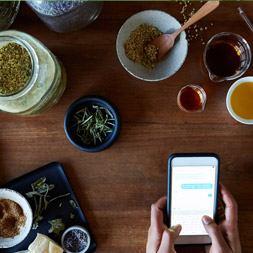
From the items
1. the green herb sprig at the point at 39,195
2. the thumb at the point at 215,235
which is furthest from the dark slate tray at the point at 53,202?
the thumb at the point at 215,235

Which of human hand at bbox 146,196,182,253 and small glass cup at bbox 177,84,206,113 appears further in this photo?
small glass cup at bbox 177,84,206,113

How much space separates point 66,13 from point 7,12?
0.20 meters

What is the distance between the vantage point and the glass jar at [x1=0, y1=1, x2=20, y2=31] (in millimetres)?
896

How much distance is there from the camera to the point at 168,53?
3.20ft

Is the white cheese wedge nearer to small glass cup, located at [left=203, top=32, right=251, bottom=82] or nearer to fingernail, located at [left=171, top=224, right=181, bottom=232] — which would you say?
fingernail, located at [left=171, top=224, right=181, bottom=232]

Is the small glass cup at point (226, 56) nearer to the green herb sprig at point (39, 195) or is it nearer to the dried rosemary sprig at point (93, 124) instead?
the dried rosemary sprig at point (93, 124)

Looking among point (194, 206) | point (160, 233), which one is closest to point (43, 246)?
point (160, 233)

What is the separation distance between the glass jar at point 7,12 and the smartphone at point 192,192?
577 mm

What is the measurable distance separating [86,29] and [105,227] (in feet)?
1.88

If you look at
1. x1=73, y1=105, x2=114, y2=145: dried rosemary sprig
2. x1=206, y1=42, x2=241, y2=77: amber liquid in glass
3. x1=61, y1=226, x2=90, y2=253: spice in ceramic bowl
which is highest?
x1=206, y1=42, x2=241, y2=77: amber liquid in glass

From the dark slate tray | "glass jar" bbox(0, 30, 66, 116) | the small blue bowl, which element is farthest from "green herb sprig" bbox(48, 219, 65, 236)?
"glass jar" bbox(0, 30, 66, 116)

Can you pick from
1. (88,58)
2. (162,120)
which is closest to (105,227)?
(162,120)

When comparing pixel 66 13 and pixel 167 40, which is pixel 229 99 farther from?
pixel 66 13

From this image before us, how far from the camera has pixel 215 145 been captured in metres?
1.00
